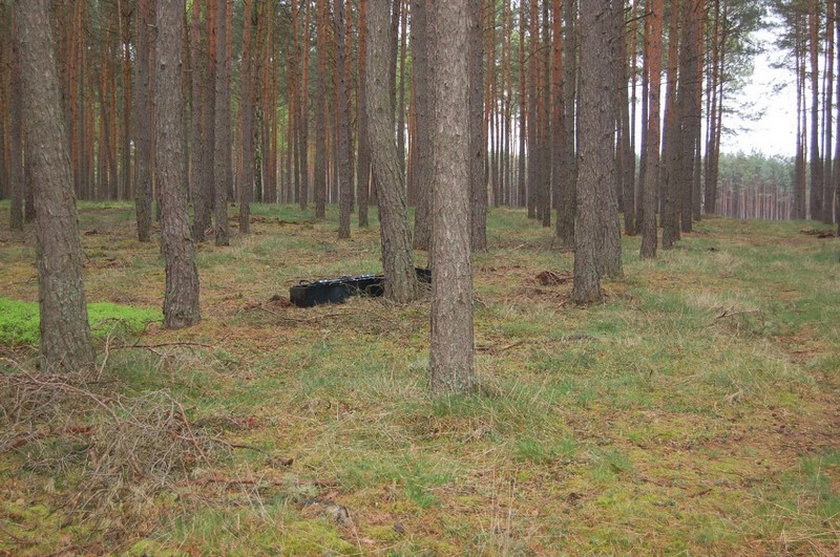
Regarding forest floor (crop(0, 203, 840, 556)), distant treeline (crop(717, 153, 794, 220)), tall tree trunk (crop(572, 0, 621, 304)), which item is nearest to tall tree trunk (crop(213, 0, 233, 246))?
forest floor (crop(0, 203, 840, 556))

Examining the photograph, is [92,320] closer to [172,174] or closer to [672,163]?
[172,174]

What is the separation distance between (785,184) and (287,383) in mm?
102486

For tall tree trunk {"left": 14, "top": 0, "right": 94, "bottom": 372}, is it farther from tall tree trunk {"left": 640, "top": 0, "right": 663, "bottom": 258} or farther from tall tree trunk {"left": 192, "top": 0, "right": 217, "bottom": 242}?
tall tree trunk {"left": 640, "top": 0, "right": 663, "bottom": 258}

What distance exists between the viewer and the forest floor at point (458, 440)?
3.28 metres

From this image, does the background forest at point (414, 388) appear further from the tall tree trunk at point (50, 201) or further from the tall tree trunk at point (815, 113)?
the tall tree trunk at point (815, 113)

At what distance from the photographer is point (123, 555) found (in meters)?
3.04

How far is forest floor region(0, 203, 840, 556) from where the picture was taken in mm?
3277

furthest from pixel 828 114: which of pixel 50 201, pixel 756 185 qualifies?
pixel 756 185

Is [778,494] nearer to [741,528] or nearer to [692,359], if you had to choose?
[741,528]

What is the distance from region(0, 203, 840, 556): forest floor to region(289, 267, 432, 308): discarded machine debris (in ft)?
0.96

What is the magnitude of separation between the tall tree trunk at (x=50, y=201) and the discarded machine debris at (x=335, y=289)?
4.00m

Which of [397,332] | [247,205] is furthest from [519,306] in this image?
[247,205]

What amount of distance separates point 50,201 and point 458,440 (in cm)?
358

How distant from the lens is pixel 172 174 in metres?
8.02
